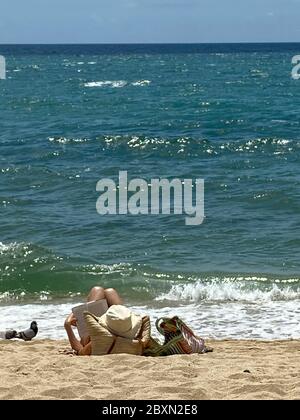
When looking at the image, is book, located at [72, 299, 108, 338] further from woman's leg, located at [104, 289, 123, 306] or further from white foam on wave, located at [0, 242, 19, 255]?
white foam on wave, located at [0, 242, 19, 255]

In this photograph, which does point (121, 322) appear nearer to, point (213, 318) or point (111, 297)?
point (111, 297)

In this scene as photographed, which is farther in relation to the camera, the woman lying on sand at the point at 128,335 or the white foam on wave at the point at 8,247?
the white foam on wave at the point at 8,247

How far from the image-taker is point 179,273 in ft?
39.6

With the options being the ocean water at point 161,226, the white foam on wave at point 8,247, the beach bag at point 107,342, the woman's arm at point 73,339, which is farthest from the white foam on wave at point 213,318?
the white foam on wave at point 8,247

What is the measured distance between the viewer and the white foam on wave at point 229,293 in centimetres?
1099

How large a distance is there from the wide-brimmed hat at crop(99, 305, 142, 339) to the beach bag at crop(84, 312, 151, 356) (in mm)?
42

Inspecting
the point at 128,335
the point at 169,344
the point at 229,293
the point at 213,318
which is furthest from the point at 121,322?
the point at 229,293

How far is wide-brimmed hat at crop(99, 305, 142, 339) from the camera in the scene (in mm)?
7668

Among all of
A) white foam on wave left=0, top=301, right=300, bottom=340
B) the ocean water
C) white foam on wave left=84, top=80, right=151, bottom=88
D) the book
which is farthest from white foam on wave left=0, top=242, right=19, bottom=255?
white foam on wave left=84, top=80, right=151, bottom=88

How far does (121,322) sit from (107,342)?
0.85 feet

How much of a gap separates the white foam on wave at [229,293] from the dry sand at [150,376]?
2863 millimetres

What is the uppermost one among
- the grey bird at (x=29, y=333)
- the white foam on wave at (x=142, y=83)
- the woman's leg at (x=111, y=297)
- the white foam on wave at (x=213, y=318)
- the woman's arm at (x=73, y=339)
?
the white foam on wave at (x=142, y=83)

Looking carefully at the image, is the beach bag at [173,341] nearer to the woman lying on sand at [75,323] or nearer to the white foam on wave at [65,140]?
the woman lying on sand at [75,323]

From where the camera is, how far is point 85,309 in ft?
26.6
